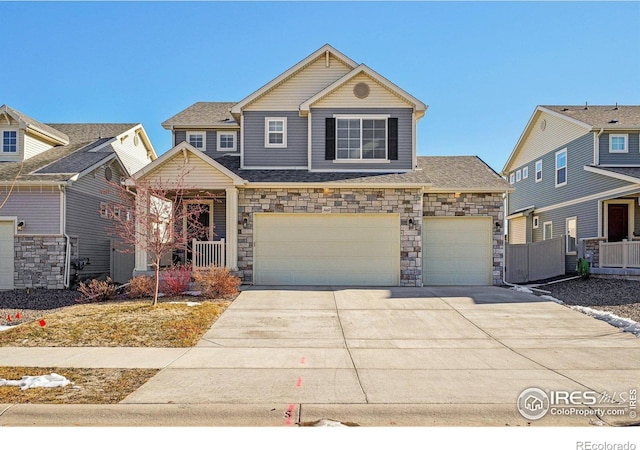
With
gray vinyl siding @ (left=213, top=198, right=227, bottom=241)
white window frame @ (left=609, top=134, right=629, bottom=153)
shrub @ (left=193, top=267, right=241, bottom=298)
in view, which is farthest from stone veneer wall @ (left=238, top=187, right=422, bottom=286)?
white window frame @ (left=609, top=134, right=629, bottom=153)

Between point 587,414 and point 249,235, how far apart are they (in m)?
11.6

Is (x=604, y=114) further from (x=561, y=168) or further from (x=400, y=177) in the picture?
(x=400, y=177)

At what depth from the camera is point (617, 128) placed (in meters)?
19.6

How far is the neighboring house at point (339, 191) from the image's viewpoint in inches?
A: 606

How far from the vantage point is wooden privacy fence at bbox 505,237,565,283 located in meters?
18.5

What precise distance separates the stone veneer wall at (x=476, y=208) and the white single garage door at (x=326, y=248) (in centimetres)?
157

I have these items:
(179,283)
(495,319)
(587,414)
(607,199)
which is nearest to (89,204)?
(179,283)

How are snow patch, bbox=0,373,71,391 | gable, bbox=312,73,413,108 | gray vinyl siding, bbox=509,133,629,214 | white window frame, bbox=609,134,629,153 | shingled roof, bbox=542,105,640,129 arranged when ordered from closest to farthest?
snow patch, bbox=0,373,71,391
gable, bbox=312,73,413,108
gray vinyl siding, bbox=509,133,629,214
shingled roof, bbox=542,105,640,129
white window frame, bbox=609,134,629,153

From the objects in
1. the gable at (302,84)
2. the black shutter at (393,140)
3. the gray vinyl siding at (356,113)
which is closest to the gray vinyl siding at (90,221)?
the gable at (302,84)

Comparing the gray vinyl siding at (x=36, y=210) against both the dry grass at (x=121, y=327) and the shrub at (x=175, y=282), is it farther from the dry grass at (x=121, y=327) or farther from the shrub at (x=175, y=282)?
the dry grass at (x=121, y=327)

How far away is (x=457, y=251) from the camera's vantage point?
1619 centimetres

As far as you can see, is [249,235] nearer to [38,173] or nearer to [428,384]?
[38,173]

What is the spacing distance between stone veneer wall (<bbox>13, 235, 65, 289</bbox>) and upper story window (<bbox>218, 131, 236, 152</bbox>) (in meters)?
8.05

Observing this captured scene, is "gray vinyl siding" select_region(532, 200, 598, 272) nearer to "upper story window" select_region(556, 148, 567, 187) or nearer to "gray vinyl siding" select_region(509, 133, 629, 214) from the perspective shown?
"gray vinyl siding" select_region(509, 133, 629, 214)
